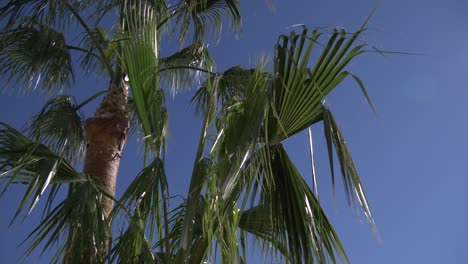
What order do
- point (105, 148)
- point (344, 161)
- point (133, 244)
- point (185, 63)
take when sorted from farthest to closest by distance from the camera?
point (185, 63), point (105, 148), point (133, 244), point (344, 161)

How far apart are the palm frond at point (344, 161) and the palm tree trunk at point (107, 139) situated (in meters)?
1.60

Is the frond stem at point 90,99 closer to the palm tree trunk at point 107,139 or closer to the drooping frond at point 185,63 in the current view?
the palm tree trunk at point 107,139

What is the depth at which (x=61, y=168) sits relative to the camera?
290cm

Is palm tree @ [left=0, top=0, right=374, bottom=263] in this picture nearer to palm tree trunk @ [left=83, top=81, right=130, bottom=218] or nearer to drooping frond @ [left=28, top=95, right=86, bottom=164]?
palm tree trunk @ [left=83, top=81, right=130, bottom=218]

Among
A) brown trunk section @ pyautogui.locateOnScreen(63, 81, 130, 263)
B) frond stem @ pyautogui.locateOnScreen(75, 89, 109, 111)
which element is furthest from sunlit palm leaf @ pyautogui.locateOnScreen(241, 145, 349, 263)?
frond stem @ pyautogui.locateOnScreen(75, 89, 109, 111)

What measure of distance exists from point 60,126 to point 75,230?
153cm

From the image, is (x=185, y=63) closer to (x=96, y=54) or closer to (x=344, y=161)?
(x=96, y=54)

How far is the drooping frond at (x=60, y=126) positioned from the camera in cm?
399

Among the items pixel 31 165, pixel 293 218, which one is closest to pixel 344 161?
pixel 293 218

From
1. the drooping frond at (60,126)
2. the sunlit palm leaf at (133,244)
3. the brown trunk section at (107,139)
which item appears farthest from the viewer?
the drooping frond at (60,126)

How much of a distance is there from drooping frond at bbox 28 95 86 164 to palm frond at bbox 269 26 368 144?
1941 mm

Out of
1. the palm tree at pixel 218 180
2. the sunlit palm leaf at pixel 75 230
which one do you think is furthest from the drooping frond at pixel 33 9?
the sunlit palm leaf at pixel 75 230

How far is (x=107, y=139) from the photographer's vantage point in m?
3.67

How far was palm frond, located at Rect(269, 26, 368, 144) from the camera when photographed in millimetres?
2439
